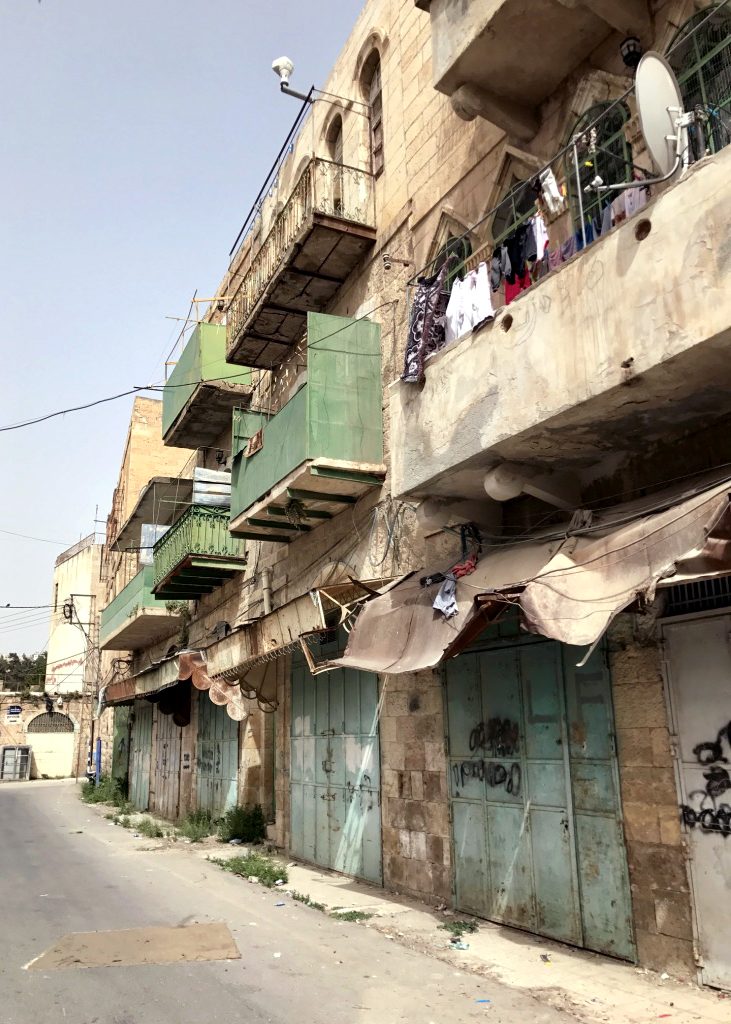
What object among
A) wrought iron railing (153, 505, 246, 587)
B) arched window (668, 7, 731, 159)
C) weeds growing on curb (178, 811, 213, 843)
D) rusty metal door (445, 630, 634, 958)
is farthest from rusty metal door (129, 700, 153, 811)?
arched window (668, 7, 731, 159)

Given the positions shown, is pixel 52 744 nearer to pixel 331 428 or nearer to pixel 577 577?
pixel 331 428

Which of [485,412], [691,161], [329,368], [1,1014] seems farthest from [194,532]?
[691,161]

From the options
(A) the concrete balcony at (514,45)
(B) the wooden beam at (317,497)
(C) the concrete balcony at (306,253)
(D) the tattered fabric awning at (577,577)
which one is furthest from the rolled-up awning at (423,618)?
(C) the concrete balcony at (306,253)

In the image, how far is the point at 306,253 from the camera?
11.6m

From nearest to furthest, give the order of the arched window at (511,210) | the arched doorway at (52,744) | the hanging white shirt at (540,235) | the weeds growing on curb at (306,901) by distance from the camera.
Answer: the hanging white shirt at (540,235), the arched window at (511,210), the weeds growing on curb at (306,901), the arched doorway at (52,744)

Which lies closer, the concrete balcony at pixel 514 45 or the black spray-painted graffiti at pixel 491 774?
the concrete balcony at pixel 514 45

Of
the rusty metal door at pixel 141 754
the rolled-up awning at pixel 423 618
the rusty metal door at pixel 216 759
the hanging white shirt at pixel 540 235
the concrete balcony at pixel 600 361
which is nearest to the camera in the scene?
the concrete balcony at pixel 600 361

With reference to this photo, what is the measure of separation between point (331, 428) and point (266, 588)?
191 inches

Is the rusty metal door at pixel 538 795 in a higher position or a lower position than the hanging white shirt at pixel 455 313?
lower

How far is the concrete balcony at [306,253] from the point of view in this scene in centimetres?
1131

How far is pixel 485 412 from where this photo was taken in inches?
266

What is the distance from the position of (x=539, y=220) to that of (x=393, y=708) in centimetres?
601

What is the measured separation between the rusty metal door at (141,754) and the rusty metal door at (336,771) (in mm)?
12594

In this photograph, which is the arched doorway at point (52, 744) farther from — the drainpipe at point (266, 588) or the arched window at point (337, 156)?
the arched window at point (337, 156)
